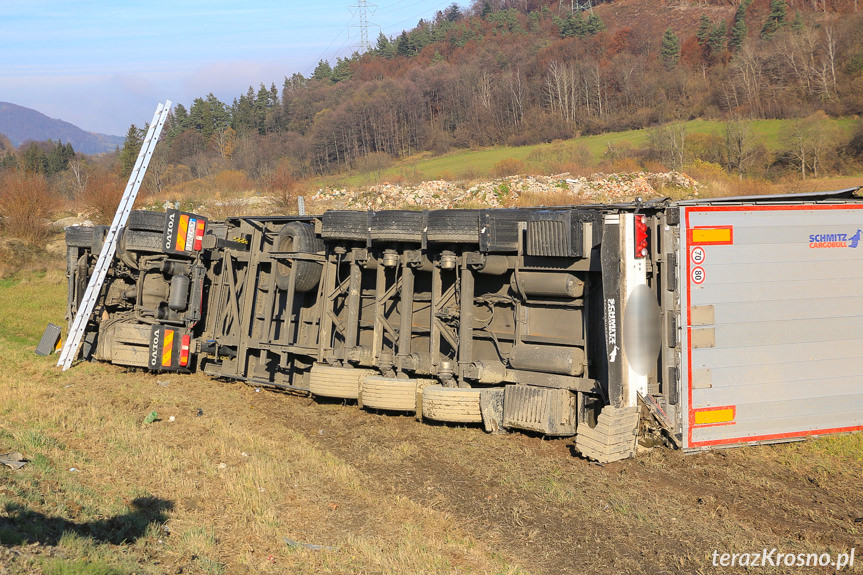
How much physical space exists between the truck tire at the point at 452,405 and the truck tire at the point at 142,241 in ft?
19.7

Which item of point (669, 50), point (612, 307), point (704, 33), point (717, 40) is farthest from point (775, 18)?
point (612, 307)

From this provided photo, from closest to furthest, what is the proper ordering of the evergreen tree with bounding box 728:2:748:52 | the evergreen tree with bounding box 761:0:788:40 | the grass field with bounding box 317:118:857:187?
the grass field with bounding box 317:118:857:187 → the evergreen tree with bounding box 761:0:788:40 → the evergreen tree with bounding box 728:2:748:52

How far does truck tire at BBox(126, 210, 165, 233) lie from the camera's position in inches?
438

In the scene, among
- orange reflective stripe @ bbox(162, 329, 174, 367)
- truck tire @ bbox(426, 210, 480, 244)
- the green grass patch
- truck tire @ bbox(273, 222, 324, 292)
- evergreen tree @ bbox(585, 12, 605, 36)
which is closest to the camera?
truck tire @ bbox(426, 210, 480, 244)

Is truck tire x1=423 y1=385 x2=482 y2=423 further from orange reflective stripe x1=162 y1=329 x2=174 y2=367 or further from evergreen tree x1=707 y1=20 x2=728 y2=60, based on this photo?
evergreen tree x1=707 y1=20 x2=728 y2=60

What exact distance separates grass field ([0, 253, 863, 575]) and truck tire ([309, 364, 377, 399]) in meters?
0.36

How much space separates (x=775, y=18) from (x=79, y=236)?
267ft

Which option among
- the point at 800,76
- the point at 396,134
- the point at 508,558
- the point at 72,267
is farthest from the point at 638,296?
the point at 396,134

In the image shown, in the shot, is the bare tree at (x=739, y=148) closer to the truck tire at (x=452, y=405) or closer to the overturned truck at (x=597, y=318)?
the overturned truck at (x=597, y=318)

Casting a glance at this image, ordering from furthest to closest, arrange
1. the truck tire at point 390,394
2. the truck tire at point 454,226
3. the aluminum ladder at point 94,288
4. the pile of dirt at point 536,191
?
the pile of dirt at point 536,191
the aluminum ladder at point 94,288
the truck tire at point 390,394
the truck tire at point 454,226

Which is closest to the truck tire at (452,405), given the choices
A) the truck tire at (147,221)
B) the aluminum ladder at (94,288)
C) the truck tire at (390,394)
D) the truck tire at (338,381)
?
the truck tire at (390,394)

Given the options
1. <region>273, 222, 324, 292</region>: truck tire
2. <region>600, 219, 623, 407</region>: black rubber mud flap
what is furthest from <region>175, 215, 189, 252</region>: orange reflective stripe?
<region>600, 219, 623, 407</region>: black rubber mud flap

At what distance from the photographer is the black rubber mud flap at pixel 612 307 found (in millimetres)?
6828

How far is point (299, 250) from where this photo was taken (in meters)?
9.76
